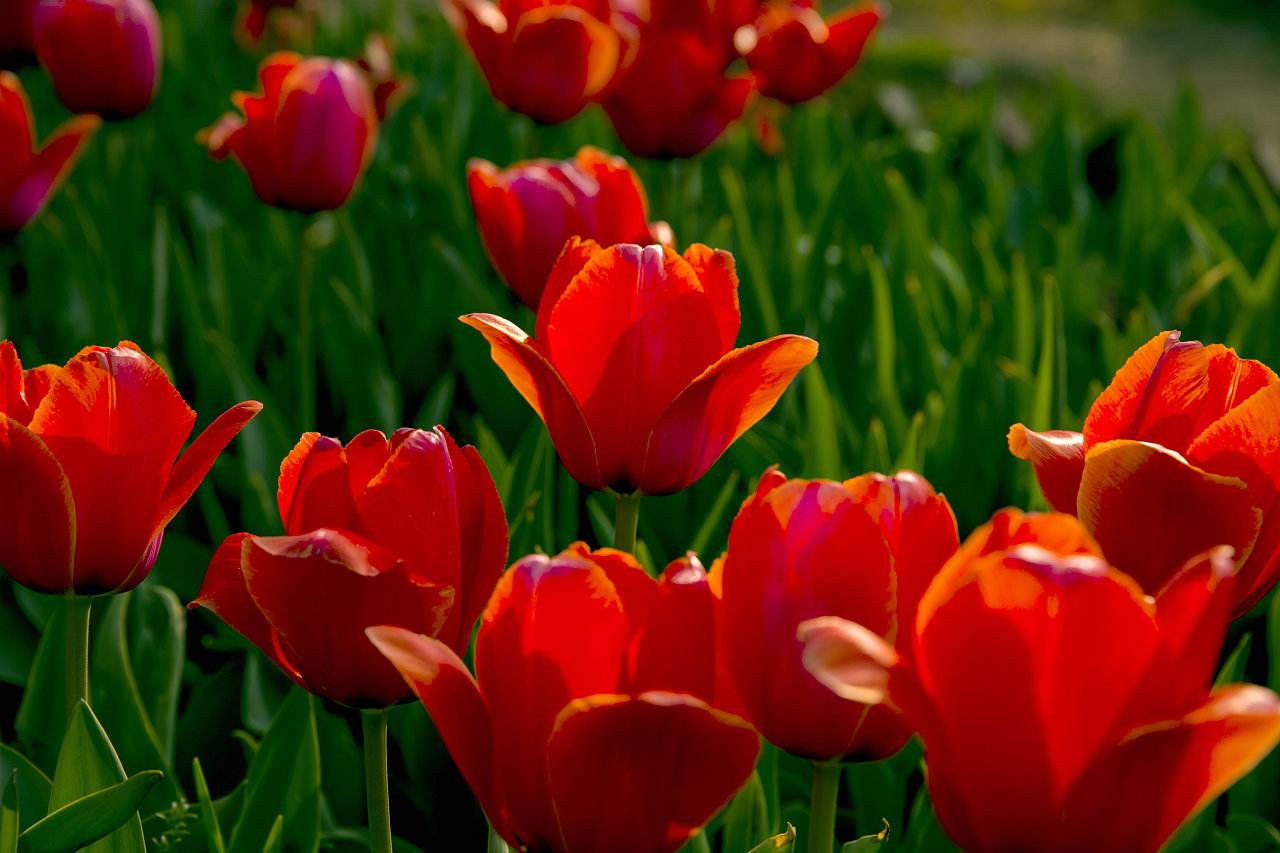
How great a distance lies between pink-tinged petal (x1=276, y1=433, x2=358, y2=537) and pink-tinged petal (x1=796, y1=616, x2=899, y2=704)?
222 millimetres

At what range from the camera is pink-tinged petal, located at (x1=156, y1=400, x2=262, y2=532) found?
0.71 metres

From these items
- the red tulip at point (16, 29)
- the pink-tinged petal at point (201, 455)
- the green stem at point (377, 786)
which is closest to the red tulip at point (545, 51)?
the red tulip at point (16, 29)

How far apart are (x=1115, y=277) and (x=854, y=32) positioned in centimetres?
48

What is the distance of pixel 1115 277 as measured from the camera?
2.11 m

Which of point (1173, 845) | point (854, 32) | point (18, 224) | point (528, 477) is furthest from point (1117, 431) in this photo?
point (854, 32)

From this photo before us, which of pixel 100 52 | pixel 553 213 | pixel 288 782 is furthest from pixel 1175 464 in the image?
pixel 100 52

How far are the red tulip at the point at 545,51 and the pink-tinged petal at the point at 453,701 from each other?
→ 120cm

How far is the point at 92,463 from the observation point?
0.72 metres

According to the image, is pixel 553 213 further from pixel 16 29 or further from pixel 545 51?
pixel 16 29

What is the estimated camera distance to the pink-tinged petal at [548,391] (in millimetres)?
756

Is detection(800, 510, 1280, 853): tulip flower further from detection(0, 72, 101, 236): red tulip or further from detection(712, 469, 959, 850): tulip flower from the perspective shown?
detection(0, 72, 101, 236): red tulip

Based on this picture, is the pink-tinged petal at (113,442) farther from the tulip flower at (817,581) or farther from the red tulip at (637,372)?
the tulip flower at (817,581)

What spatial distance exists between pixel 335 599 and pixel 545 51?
1200 mm

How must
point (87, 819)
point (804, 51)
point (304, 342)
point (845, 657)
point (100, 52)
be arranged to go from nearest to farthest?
point (845, 657), point (87, 819), point (304, 342), point (100, 52), point (804, 51)
